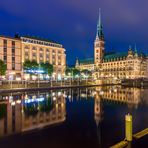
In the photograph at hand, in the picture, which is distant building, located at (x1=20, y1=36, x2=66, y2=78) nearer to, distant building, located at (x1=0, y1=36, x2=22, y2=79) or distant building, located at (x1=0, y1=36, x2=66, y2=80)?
distant building, located at (x1=0, y1=36, x2=66, y2=80)

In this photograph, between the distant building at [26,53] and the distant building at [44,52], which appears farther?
the distant building at [44,52]

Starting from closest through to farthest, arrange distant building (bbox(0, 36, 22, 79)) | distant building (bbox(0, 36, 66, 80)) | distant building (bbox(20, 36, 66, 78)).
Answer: distant building (bbox(0, 36, 22, 79))
distant building (bbox(0, 36, 66, 80))
distant building (bbox(20, 36, 66, 78))

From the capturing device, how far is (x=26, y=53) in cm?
11606

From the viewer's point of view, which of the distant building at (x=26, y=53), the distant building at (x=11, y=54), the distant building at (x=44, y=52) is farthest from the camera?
the distant building at (x=44, y=52)

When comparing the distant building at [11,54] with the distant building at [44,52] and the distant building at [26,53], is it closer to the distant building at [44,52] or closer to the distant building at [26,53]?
the distant building at [26,53]

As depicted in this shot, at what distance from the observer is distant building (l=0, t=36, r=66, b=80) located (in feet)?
346

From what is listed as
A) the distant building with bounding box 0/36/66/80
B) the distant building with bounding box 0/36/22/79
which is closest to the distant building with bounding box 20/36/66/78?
the distant building with bounding box 0/36/66/80

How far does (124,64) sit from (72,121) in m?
179

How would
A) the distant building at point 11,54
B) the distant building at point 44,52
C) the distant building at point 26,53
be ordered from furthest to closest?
1. the distant building at point 44,52
2. the distant building at point 26,53
3. the distant building at point 11,54

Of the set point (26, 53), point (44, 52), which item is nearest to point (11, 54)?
point (26, 53)

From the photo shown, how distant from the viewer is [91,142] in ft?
52.4

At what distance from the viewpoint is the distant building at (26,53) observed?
105350 mm

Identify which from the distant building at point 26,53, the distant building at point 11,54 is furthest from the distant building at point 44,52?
the distant building at point 11,54

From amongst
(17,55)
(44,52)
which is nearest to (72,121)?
(17,55)
